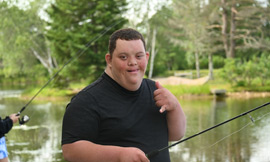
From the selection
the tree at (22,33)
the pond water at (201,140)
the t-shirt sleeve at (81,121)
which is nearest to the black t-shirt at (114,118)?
the t-shirt sleeve at (81,121)

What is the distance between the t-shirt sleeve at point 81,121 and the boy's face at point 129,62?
0.13m

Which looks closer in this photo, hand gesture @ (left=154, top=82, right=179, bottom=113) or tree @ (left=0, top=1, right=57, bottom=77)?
hand gesture @ (left=154, top=82, right=179, bottom=113)

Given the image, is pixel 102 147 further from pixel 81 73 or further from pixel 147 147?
pixel 81 73

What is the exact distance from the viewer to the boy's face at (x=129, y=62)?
3.98 ft

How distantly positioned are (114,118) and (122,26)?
15.3 m

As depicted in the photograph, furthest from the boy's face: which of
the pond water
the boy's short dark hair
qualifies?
the pond water

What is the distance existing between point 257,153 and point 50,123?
7021 millimetres

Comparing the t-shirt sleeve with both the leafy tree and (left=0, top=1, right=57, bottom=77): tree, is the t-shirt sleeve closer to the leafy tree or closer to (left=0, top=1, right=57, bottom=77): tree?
the leafy tree

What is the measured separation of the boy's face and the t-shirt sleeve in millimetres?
131

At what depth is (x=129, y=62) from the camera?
1.21 meters

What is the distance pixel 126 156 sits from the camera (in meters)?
1.11

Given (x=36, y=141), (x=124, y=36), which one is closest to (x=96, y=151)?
(x=124, y=36)

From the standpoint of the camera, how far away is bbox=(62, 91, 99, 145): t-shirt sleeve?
1.16 meters

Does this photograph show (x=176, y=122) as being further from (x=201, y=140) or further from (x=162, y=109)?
(x=201, y=140)
